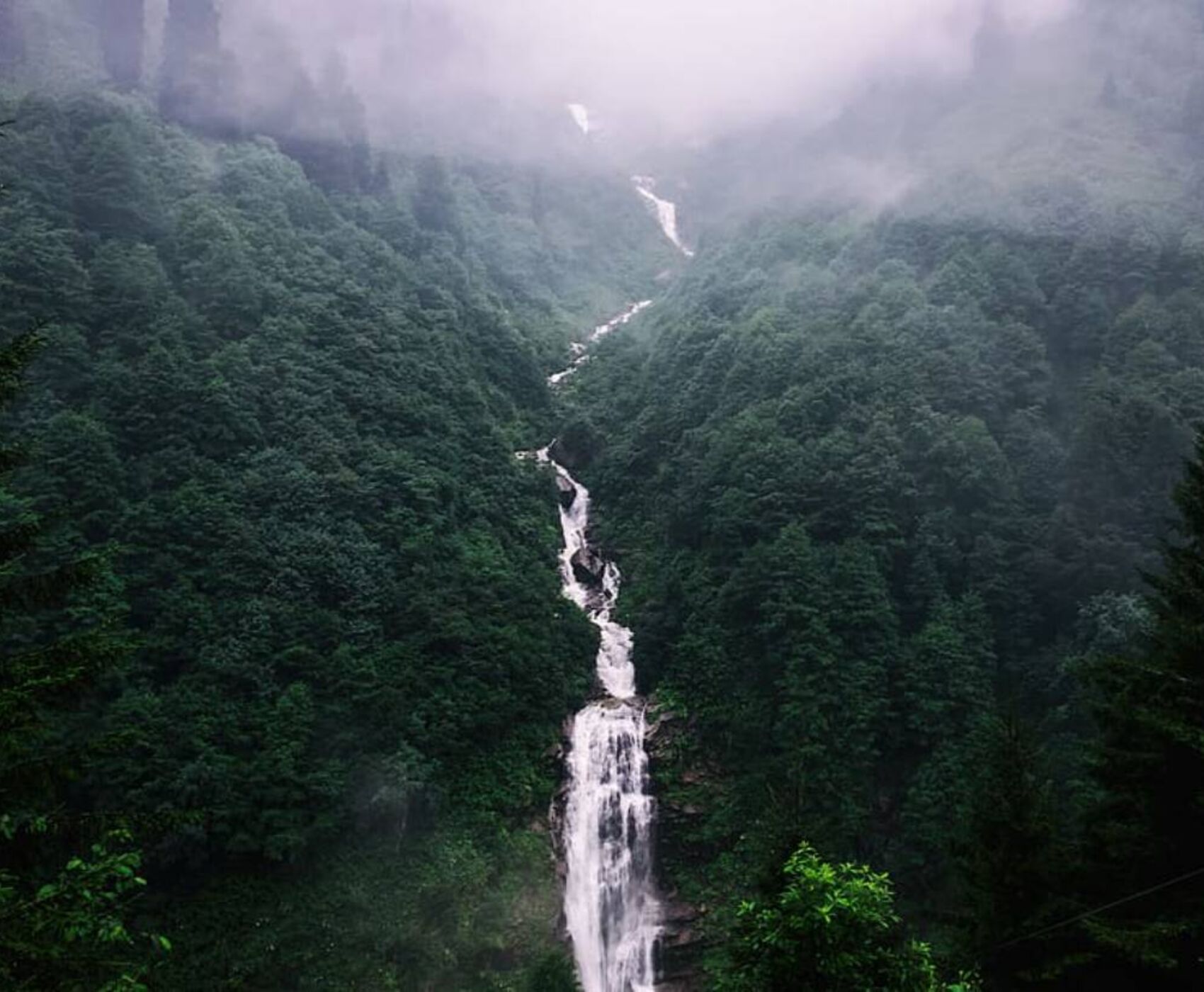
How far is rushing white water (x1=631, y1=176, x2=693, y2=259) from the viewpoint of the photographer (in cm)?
12050

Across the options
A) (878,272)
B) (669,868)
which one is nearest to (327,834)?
(669,868)

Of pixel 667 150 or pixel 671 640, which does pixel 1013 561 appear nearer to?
pixel 671 640

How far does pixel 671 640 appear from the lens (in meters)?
43.2

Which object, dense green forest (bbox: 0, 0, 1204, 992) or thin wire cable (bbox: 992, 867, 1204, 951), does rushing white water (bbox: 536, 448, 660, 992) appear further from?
thin wire cable (bbox: 992, 867, 1204, 951)

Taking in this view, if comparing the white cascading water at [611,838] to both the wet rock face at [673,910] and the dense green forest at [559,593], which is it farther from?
the dense green forest at [559,593]

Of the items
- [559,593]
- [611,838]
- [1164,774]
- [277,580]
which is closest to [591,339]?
[559,593]

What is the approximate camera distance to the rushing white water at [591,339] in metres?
72.9

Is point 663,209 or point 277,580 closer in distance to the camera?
point 277,580

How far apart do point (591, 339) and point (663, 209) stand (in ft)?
165

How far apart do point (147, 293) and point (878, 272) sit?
157 ft

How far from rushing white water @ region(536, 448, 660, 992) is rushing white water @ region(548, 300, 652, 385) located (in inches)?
1346

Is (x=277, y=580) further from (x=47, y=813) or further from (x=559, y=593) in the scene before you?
(x=47, y=813)

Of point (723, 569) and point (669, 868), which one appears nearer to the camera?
point (669, 868)

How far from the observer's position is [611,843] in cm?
3634
